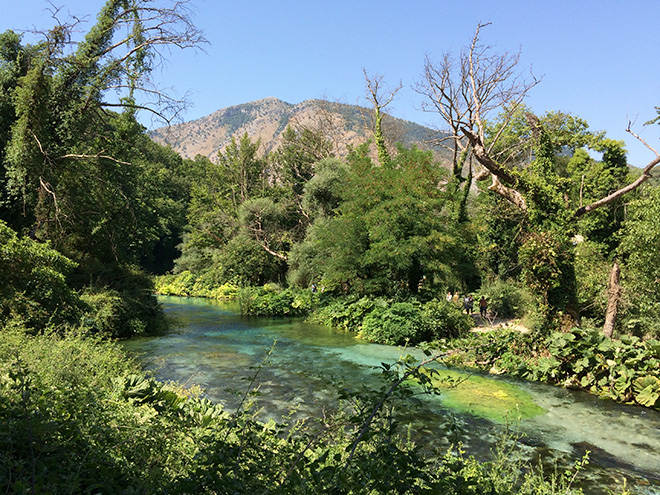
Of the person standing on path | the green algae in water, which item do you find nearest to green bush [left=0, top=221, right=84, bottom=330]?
the green algae in water

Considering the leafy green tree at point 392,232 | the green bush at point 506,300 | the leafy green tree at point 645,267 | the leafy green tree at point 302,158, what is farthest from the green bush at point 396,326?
the leafy green tree at point 302,158

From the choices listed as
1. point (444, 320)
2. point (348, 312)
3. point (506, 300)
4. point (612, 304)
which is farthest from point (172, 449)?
point (506, 300)

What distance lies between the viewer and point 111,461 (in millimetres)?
3275

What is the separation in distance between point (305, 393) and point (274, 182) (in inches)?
1391

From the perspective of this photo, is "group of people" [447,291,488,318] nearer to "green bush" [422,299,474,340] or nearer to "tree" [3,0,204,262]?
"green bush" [422,299,474,340]

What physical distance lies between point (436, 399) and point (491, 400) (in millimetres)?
1194

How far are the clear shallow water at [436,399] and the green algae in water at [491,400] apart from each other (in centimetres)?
2

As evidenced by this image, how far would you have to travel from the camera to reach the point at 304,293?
24125mm

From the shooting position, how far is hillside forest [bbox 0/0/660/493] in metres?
3.08

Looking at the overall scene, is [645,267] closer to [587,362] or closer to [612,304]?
[612,304]

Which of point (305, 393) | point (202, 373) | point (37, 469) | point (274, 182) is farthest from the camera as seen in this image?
point (274, 182)

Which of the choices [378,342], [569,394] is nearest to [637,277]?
Answer: [569,394]

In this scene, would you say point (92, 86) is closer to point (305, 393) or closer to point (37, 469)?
point (305, 393)

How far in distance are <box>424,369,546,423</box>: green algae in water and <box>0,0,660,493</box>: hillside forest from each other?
98 cm
